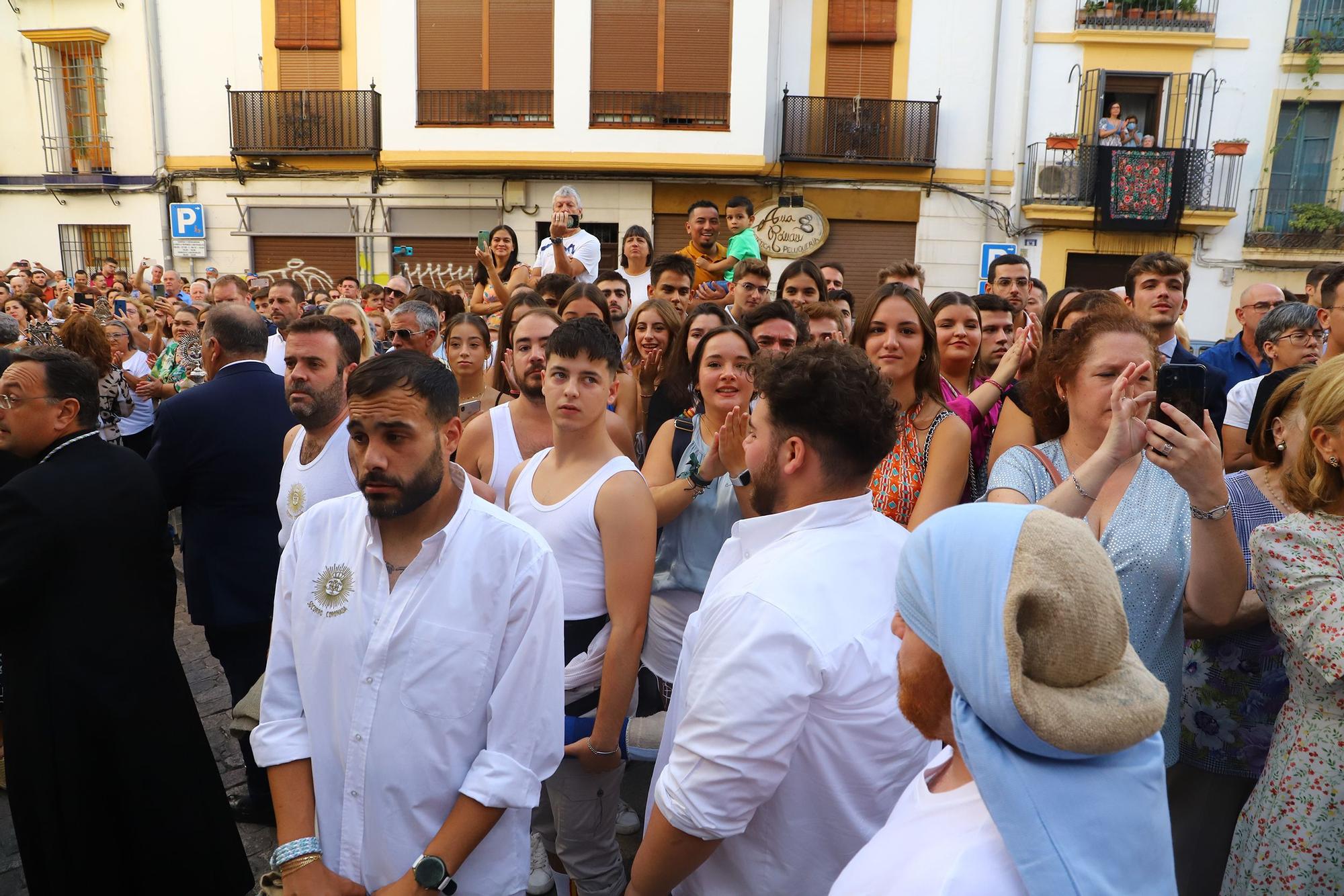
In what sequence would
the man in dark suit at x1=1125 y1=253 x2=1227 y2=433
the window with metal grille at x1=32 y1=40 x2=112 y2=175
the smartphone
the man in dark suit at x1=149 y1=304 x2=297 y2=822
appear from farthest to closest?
the window with metal grille at x1=32 y1=40 x2=112 y2=175 < the man in dark suit at x1=1125 y1=253 x2=1227 y2=433 < the man in dark suit at x1=149 y1=304 x2=297 y2=822 < the smartphone

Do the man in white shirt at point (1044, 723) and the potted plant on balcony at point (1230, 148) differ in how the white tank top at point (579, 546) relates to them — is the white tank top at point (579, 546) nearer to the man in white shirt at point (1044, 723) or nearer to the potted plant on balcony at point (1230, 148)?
the man in white shirt at point (1044, 723)

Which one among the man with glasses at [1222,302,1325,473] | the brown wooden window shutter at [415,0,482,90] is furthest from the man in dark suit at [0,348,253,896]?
the brown wooden window shutter at [415,0,482,90]

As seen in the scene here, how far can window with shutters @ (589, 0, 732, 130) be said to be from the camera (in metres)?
16.6

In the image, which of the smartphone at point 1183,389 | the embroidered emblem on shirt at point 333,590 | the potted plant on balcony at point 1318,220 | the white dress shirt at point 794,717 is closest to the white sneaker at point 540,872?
the embroidered emblem on shirt at point 333,590

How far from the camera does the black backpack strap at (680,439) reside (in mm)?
3521

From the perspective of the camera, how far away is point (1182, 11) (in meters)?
16.9

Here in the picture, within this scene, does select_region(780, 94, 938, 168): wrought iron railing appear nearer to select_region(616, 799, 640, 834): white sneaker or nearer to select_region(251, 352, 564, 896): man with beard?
select_region(616, 799, 640, 834): white sneaker

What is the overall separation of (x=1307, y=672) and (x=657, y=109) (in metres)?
16.3

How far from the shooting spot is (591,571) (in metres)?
2.90

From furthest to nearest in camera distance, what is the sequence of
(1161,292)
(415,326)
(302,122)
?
1. (302,122)
2. (415,326)
3. (1161,292)

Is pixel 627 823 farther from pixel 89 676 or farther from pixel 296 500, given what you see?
pixel 89 676

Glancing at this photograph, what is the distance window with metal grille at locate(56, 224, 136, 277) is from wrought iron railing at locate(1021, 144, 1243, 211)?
750 inches

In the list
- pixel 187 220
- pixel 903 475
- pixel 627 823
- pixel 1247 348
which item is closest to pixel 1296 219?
pixel 1247 348

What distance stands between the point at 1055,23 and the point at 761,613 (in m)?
18.7
